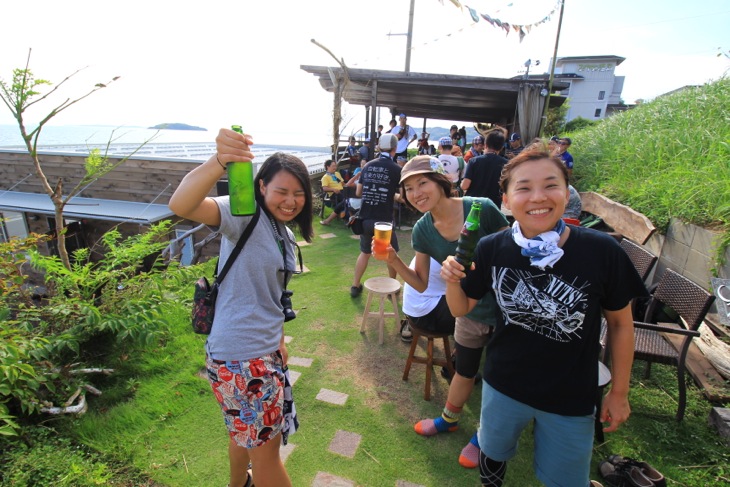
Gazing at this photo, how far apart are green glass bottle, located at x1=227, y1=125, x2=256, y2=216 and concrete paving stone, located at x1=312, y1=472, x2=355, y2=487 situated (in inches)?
71.2

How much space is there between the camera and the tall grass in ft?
13.4

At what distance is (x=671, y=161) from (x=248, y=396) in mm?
6945

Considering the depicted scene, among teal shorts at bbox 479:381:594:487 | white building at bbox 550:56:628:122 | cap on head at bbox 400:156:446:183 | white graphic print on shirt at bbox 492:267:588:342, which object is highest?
white building at bbox 550:56:628:122

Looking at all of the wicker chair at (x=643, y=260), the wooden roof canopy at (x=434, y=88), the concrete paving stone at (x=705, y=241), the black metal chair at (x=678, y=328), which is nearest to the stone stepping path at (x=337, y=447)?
the black metal chair at (x=678, y=328)

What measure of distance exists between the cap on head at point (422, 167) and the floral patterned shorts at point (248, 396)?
141 cm

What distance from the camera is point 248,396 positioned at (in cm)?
157

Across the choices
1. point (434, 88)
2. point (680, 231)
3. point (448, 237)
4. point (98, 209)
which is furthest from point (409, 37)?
point (448, 237)

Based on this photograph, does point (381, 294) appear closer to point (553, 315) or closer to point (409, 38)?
point (553, 315)

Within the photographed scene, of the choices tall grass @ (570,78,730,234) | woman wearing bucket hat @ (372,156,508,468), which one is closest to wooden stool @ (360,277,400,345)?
woman wearing bucket hat @ (372,156,508,468)

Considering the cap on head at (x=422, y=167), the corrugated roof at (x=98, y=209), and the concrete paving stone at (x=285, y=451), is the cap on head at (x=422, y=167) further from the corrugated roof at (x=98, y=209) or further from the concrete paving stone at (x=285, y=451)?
the corrugated roof at (x=98, y=209)

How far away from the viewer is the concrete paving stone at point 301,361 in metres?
3.42

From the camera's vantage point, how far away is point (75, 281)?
297 cm

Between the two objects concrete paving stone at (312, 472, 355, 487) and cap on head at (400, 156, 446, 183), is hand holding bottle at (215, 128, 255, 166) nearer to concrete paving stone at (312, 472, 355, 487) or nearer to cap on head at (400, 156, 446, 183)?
cap on head at (400, 156, 446, 183)

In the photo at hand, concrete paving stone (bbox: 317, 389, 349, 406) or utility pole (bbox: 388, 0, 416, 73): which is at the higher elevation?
utility pole (bbox: 388, 0, 416, 73)
